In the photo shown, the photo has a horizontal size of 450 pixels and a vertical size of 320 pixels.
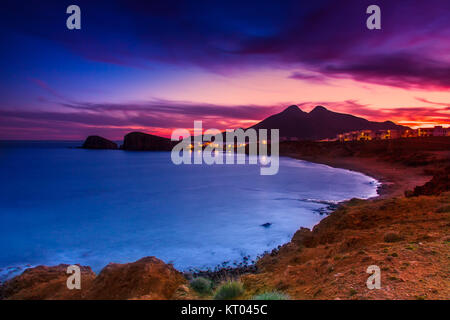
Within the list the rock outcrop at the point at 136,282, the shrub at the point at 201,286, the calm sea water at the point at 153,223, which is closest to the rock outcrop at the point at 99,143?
the calm sea water at the point at 153,223

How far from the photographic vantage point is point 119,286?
4.82 meters

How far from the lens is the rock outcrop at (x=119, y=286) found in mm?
4680

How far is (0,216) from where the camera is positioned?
55.7ft

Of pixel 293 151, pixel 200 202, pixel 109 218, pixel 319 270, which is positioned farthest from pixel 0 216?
pixel 293 151

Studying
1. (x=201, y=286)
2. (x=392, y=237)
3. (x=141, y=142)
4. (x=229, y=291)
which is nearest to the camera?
(x=229, y=291)

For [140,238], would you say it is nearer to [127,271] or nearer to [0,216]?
[127,271]

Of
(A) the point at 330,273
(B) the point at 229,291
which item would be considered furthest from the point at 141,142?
(A) the point at 330,273

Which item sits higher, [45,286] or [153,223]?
[45,286]

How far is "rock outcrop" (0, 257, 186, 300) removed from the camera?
4680 millimetres

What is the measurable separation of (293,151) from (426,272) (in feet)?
280

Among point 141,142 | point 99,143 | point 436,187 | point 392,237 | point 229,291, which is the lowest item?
point 229,291

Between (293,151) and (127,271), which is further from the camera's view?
(293,151)

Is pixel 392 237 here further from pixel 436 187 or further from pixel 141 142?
Result: pixel 141 142

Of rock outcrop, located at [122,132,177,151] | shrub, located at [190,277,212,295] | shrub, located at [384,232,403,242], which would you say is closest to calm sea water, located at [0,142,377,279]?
shrub, located at [190,277,212,295]
